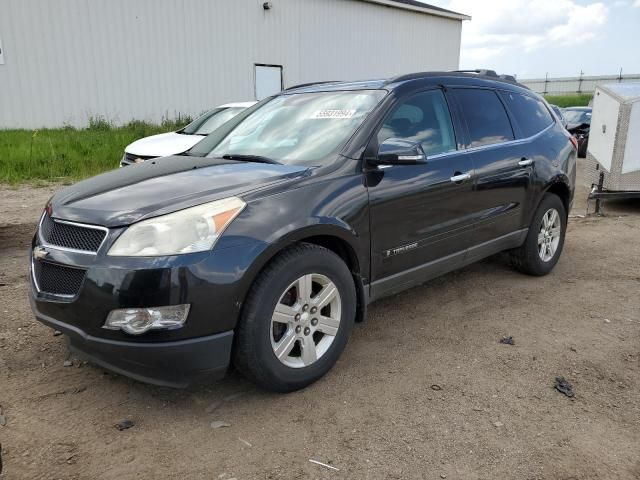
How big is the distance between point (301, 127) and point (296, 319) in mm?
1425

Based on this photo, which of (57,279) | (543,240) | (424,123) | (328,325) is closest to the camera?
(57,279)

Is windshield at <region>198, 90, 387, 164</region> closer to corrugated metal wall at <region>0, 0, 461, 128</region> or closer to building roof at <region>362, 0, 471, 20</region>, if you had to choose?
corrugated metal wall at <region>0, 0, 461, 128</region>

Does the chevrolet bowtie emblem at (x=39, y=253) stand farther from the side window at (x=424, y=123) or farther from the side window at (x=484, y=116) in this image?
the side window at (x=484, y=116)

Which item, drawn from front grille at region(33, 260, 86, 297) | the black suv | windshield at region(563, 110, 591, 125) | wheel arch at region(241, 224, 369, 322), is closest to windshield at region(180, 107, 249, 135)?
the black suv

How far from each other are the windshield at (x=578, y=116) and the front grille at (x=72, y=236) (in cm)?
1593

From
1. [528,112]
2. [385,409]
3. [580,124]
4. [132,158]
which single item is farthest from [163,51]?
[385,409]

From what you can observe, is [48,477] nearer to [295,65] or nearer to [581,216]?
[581,216]

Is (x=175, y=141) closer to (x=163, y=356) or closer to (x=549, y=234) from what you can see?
(x=549, y=234)

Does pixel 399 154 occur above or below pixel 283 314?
above

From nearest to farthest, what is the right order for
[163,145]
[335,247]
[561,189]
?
[335,247] < [561,189] < [163,145]

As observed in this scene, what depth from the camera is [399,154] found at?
321 cm

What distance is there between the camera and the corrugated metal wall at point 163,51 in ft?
43.7

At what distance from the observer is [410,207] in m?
3.50

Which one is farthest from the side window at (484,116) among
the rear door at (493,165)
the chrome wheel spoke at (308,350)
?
the chrome wheel spoke at (308,350)
